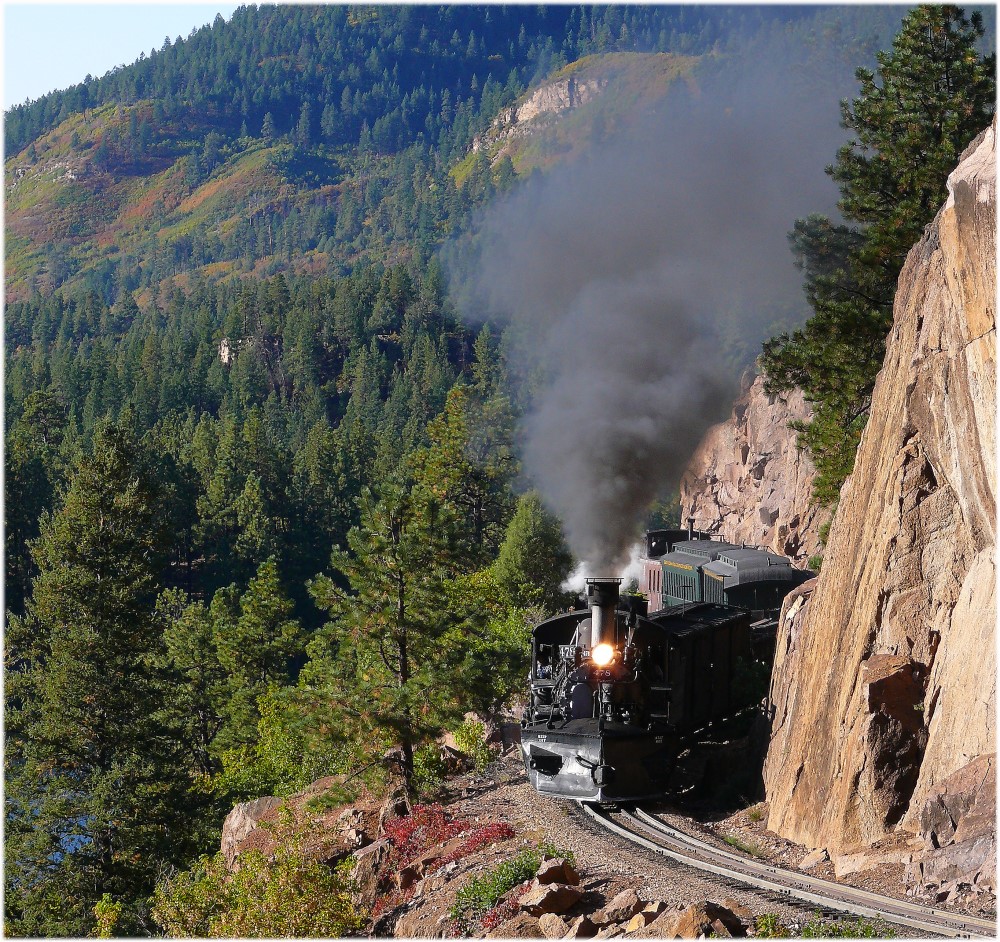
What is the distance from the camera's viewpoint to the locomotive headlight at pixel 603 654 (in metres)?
20.3

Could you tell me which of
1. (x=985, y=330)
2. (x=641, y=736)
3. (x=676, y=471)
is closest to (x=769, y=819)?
(x=641, y=736)

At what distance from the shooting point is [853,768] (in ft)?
56.1

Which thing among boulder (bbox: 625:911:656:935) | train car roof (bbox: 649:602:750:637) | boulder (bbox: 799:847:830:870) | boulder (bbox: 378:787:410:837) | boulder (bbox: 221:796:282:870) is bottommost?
boulder (bbox: 221:796:282:870)

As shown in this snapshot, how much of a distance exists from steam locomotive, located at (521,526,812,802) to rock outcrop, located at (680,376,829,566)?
1298 cm

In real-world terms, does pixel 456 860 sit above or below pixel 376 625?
below

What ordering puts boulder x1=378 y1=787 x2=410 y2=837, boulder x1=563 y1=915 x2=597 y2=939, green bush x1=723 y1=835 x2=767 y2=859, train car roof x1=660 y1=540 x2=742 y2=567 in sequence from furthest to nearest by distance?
train car roof x1=660 y1=540 x2=742 y2=567
boulder x1=378 y1=787 x2=410 y2=837
green bush x1=723 y1=835 x2=767 y2=859
boulder x1=563 y1=915 x2=597 y2=939

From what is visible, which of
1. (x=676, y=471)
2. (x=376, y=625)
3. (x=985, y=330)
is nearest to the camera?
(x=985, y=330)

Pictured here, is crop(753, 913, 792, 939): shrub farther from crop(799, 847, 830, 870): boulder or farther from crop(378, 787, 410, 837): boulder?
crop(378, 787, 410, 837): boulder

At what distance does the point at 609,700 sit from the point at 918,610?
5.44 metres

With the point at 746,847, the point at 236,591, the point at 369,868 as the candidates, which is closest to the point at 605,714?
the point at 746,847

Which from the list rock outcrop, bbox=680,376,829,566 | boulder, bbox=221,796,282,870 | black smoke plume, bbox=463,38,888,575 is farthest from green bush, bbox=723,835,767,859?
black smoke plume, bbox=463,38,888,575

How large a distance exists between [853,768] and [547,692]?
623cm

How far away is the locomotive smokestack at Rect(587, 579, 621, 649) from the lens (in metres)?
20.3

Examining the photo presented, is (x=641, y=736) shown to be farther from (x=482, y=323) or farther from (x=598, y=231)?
(x=482, y=323)
